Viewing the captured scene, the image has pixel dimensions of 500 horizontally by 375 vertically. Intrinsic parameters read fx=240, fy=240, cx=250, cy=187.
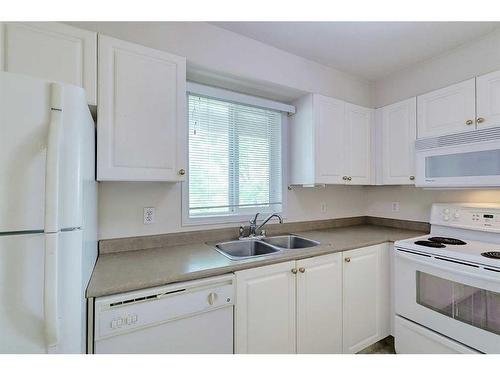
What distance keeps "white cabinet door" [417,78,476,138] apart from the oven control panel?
0.60 m

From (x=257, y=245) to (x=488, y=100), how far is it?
1954mm

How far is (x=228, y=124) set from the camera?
2.04 meters

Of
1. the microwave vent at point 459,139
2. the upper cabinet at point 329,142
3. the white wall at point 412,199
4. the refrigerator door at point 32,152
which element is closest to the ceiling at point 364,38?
the upper cabinet at point 329,142

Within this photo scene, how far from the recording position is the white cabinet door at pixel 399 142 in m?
2.12

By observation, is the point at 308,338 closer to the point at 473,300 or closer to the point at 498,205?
the point at 473,300

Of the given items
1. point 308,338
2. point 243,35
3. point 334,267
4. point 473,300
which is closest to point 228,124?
point 243,35

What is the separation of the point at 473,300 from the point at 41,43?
2677 millimetres

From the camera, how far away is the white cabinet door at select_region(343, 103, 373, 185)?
7.46ft

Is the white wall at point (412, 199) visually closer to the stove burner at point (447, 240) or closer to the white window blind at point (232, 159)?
the stove burner at point (447, 240)

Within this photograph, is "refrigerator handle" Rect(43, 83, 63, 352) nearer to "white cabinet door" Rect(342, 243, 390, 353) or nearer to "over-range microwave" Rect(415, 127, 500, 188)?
"white cabinet door" Rect(342, 243, 390, 353)

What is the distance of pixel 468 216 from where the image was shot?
1.85 metres

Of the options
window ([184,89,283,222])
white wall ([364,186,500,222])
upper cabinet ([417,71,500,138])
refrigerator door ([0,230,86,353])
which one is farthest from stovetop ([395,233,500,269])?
refrigerator door ([0,230,86,353])

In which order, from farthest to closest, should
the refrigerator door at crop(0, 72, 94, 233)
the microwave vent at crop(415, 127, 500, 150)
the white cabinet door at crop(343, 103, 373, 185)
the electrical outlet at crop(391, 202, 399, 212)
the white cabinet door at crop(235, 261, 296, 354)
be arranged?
the electrical outlet at crop(391, 202, 399, 212) → the white cabinet door at crop(343, 103, 373, 185) → the microwave vent at crop(415, 127, 500, 150) → the white cabinet door at crop(235, 261, 296, 354) → the refrigerator door at crop(0, 72, 94, 233)
